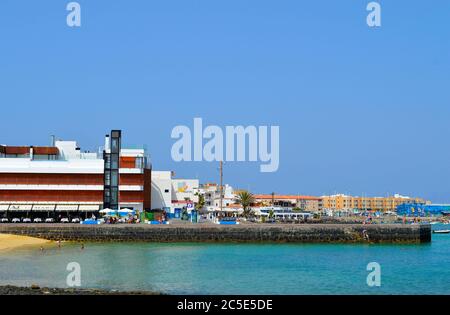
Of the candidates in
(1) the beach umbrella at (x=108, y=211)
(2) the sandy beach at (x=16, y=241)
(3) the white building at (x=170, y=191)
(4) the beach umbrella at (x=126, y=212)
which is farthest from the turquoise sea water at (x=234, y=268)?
(3) the white building at (x=170, y=191)

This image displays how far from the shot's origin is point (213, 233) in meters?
66.9

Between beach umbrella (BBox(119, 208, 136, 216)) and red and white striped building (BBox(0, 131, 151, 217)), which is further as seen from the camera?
red and white striped building (BBox(0, 131, 151, 217))

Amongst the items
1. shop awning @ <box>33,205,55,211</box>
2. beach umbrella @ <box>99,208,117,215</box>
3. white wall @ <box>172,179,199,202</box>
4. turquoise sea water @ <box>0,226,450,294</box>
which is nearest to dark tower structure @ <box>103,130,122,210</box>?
beach umbrella @ <box>99,208,117,215</box>

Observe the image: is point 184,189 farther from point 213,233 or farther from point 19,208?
point 213,233

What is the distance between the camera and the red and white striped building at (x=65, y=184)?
3157 inches

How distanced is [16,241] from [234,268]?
28.7m

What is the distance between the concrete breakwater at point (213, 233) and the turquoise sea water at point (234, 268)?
440cm

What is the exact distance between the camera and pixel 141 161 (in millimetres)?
84188

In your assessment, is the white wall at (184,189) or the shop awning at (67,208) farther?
the white wall at (184,189)

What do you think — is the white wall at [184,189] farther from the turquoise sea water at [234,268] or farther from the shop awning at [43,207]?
the turquoise sea water at [234,268]

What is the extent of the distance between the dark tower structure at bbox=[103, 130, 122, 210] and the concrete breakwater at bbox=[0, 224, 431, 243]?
15514 millimetres

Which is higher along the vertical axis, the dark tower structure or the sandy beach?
the dark tower structure

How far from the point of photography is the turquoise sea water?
33875mm

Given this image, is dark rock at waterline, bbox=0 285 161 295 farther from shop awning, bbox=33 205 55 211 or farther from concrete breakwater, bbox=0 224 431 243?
shop awning, bbox=33 205 55 211
